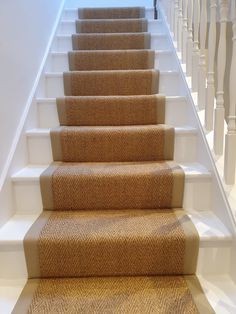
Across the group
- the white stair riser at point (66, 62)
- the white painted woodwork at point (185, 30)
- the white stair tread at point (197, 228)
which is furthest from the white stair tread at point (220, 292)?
the white stair riser at point (66, 62)

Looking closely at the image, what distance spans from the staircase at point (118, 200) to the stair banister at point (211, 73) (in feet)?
0.27

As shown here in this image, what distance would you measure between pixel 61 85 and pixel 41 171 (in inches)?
31.5

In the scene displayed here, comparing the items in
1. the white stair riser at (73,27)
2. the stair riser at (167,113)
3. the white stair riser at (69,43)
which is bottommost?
the stair riser at (167,113)

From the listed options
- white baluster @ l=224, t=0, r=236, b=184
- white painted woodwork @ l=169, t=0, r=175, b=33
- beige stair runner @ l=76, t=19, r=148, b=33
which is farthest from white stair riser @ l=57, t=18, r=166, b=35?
white baluster @ l=224, t=0, r=236, b=184

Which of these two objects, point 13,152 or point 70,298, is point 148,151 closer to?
point 13,152

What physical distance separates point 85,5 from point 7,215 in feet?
8.23

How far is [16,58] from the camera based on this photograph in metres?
1.60

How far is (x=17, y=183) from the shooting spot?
1.42 meters

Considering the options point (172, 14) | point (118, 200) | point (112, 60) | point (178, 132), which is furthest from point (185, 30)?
point (118, 200)

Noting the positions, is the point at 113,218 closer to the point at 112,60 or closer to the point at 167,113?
the point at 167,113

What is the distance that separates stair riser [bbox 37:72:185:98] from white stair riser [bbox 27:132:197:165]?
44cm

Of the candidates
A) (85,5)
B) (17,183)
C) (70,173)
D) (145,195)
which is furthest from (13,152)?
(85,5)

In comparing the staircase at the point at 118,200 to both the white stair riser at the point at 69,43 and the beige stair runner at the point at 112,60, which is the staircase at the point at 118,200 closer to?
the beige stair runner at the point at 112,60

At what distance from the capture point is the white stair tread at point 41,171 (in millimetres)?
1401
